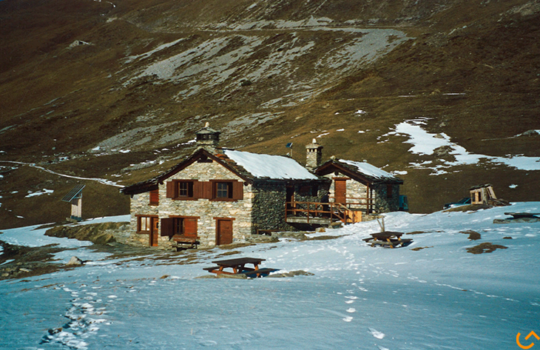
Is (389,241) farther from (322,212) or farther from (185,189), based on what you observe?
(185,189)

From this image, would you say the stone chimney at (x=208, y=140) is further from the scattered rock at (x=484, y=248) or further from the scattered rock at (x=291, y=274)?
the scattered rock at (x=484, y=248)

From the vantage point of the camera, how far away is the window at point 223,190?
1230 inches

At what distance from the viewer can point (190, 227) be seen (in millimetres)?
32156

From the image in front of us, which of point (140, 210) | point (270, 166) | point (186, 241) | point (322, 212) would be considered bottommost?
point (186, 241)

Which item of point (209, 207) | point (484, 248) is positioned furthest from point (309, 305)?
point (209, 207)

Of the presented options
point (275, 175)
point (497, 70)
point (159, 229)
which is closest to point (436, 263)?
point (275, 175)

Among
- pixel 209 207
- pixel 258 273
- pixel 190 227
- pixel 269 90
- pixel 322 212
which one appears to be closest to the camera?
pixel 258 273

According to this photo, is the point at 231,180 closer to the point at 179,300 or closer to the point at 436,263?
the point at 436,263

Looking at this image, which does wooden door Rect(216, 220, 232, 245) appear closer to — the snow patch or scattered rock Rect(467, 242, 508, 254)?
scattered rock Rect(467, 242, 508, 254)

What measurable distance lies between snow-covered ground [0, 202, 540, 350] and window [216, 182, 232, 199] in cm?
1041

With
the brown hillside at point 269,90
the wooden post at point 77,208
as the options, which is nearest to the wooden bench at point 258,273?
the brown hillside at point 269,90

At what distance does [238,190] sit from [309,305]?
19.7 metres

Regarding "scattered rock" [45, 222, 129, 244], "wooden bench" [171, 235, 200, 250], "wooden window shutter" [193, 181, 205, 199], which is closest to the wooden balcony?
"wooden window shutter" [193, 181, 205, 199]

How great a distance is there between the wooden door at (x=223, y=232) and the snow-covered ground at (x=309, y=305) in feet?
31.9
